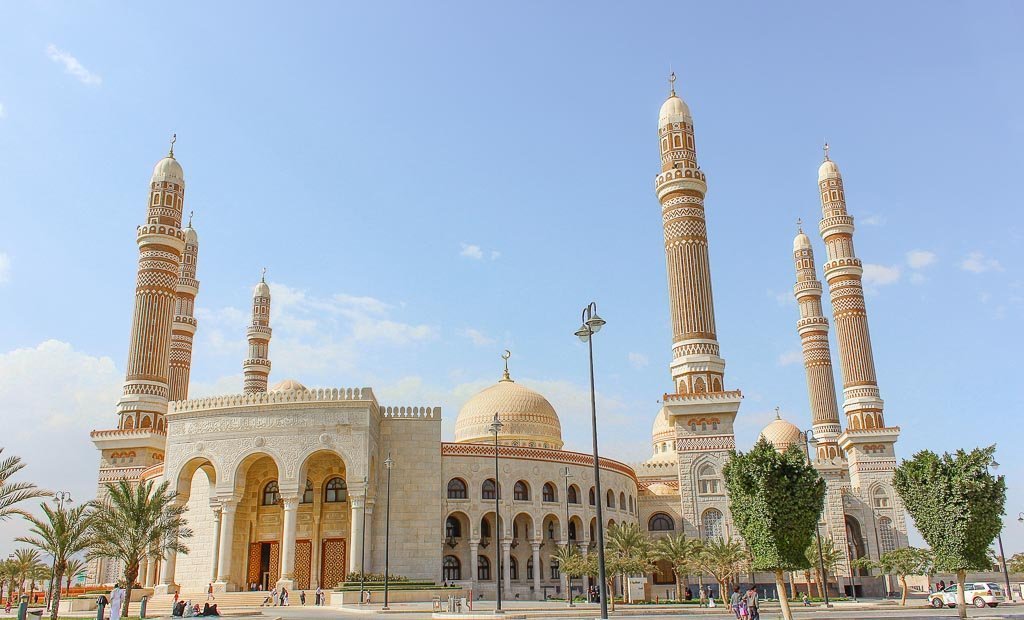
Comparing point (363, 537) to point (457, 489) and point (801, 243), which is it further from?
point (801, 243)

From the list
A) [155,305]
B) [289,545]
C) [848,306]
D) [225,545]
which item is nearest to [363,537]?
[289,545]

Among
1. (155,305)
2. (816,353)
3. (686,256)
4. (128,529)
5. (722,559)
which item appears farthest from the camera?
(816,353)

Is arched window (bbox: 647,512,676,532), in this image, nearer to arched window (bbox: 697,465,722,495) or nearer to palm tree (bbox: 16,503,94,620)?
arched window (bbox: 697,465,722,495)

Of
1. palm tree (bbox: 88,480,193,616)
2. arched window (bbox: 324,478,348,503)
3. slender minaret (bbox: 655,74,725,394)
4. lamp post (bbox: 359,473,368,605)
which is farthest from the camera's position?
slender minaret (bbox: 655,74,725,394)

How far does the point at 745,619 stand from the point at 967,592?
18.3m

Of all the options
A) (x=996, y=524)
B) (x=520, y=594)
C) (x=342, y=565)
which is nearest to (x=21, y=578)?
(x=342, y=565)

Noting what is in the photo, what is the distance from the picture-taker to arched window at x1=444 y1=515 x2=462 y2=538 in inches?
1647

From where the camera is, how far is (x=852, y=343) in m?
54.2

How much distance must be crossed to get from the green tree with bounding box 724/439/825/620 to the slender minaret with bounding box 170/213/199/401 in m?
45.5

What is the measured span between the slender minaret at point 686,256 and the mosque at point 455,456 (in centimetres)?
11

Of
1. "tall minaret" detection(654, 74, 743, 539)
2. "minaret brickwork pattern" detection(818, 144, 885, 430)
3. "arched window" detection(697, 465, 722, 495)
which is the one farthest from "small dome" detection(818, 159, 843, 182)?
"arched window" detection(697, 465, 722, 495)

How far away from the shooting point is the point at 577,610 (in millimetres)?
27109

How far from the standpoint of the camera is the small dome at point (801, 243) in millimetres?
63562

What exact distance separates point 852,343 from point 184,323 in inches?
1814
